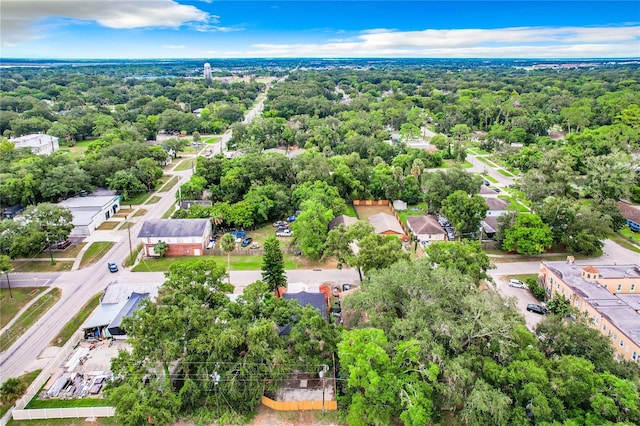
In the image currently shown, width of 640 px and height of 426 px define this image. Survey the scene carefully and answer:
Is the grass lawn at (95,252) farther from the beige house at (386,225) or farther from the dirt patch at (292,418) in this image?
the beige house at (386,225)

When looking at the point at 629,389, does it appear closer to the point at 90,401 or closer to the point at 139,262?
the point at 90,401

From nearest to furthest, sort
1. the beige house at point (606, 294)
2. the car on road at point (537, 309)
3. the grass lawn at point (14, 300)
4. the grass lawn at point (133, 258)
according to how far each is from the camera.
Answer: the beige house at point (606, 294)
the grass lawn at point (14, 300)
the car on road at point (537, 309)
the grass lawn at point (133, 258)

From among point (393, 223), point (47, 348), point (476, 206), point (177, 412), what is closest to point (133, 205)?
point (47, 348)

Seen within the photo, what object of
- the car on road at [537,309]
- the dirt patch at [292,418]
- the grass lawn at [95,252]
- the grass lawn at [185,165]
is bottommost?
the dirt patch at [292,418]

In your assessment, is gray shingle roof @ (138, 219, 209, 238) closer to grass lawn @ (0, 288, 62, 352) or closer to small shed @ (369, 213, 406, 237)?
grass lawn @ (0, 288, 62, 352)

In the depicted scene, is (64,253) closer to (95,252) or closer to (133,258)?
(95,252)

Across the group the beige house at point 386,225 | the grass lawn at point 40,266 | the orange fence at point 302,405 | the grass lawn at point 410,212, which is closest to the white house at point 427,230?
the beige house at point 386,225
